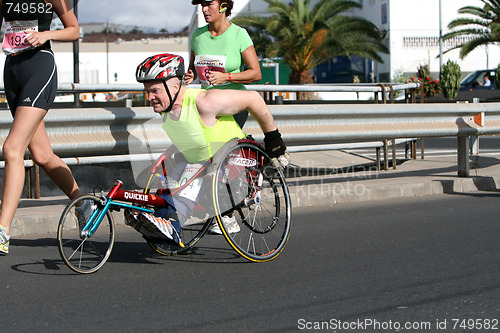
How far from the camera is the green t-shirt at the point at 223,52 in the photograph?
223 inches

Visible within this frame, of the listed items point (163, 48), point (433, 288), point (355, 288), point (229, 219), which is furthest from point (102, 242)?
point (163, 48)

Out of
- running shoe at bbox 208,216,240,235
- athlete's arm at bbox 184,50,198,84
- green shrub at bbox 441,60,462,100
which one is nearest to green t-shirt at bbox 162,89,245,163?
running shoe at bbox 208,216,240,235

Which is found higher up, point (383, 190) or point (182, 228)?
point (182, 228)

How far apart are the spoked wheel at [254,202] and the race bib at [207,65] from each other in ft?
2.91

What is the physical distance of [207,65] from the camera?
5.73m

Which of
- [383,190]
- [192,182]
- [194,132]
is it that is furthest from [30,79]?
[383,190]

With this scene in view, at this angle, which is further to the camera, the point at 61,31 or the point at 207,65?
the point at 207,65

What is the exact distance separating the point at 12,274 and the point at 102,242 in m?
0.57

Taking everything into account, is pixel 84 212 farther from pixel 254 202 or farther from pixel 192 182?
pixel 254 202

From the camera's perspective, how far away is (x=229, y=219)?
5.19m

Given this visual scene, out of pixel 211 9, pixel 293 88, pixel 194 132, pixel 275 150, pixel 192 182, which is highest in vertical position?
pixel 211 9

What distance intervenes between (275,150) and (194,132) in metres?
0.59

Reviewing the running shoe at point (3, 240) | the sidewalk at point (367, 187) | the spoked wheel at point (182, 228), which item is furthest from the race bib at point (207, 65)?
the running shoe at point (3, 240)

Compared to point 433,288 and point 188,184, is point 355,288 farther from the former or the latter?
point 188,184
